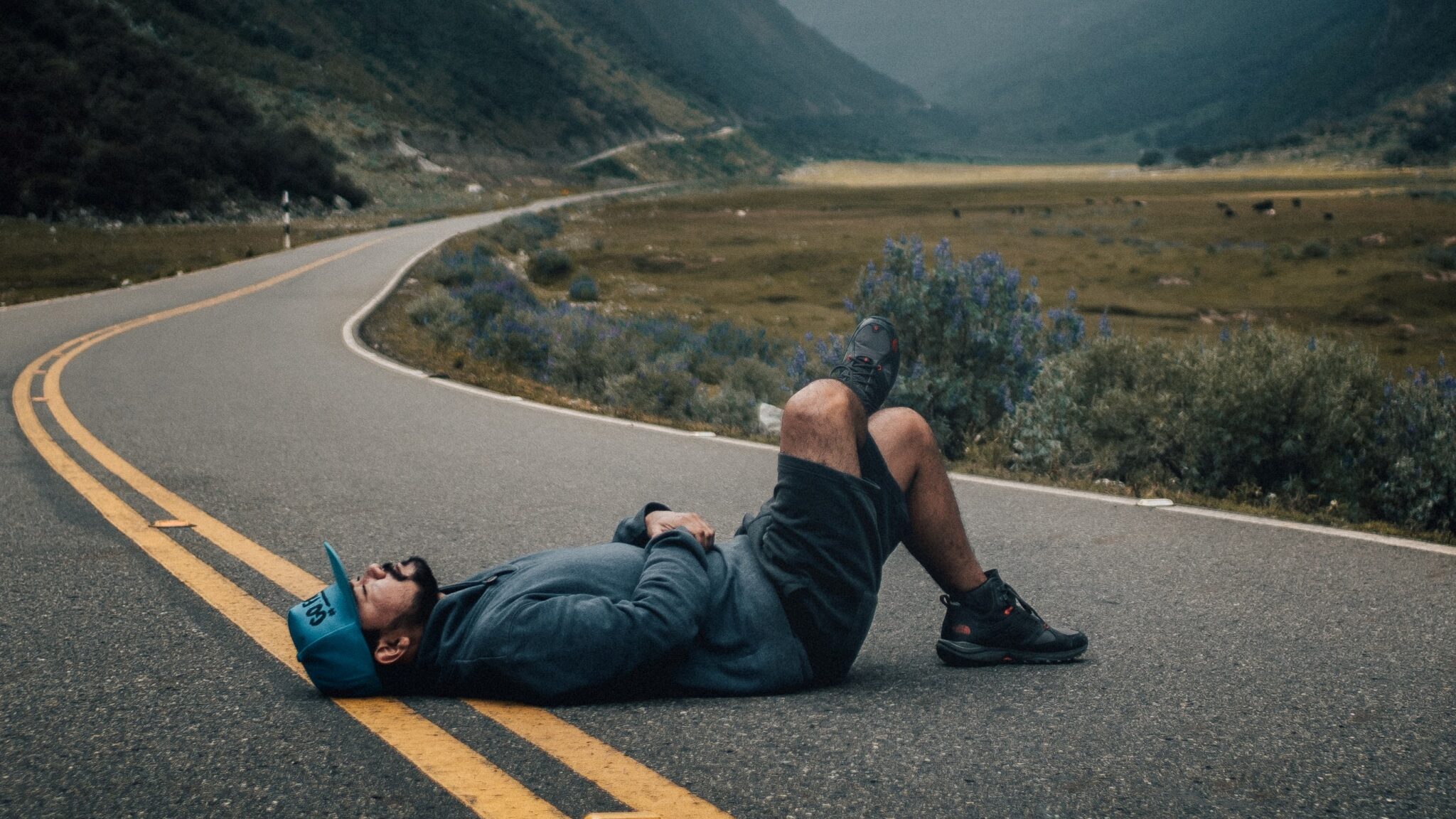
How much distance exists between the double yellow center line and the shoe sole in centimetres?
Result: 130

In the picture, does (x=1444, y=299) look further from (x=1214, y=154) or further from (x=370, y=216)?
(x=1214, y=154)

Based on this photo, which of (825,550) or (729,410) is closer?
(825,550)

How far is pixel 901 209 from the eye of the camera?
74.7 metres

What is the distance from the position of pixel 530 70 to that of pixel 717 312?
2925 inches

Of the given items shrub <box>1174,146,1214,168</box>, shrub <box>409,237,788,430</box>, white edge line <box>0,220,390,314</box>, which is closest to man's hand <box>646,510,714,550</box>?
shrub <box>409,237,788,430</box>

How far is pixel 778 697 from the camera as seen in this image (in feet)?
11.9

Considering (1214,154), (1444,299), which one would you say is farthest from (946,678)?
(1214,154)

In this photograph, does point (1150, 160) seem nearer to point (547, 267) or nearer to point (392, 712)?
point (547, 267)

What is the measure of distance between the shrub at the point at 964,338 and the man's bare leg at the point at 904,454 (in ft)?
20.7

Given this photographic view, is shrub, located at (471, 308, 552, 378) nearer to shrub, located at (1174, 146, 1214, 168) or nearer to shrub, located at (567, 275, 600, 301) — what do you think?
shrub, located at (567, 275, 600, 301)

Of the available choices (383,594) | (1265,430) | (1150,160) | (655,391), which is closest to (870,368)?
(383,594)

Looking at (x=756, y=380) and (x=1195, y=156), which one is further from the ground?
(x=1195, y=156)

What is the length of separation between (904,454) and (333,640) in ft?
6.01

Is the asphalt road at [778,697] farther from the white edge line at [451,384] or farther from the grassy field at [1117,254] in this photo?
the grassy field at [1117,254]
